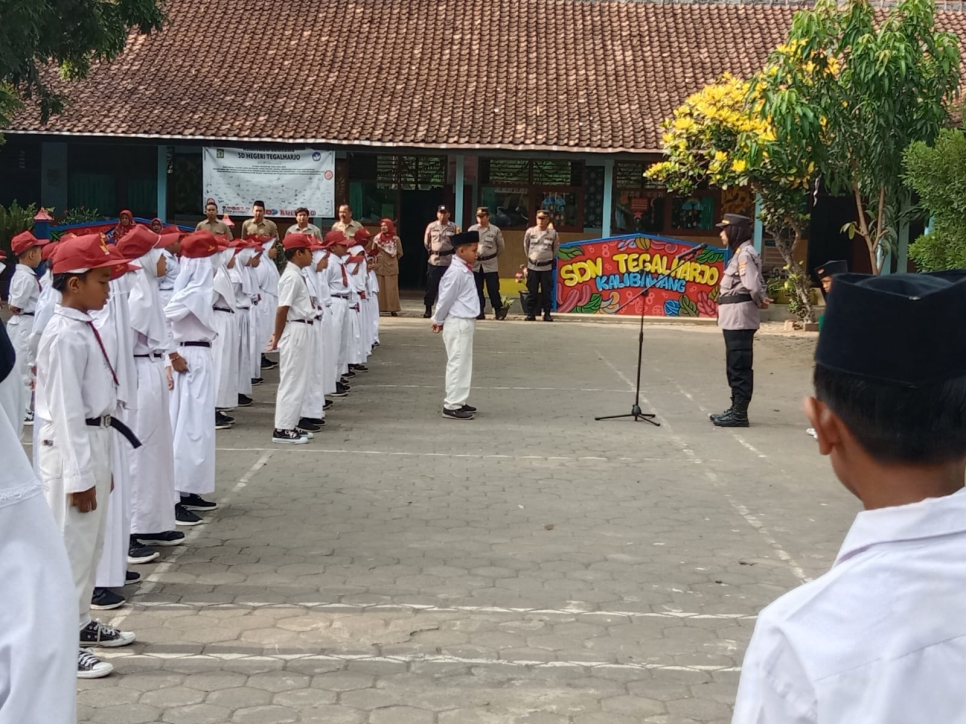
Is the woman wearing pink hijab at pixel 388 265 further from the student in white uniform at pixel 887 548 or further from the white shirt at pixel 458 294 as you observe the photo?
the student in white uniform at pixel 887 548

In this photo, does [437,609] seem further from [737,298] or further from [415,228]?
[415,228]

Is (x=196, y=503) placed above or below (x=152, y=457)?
below

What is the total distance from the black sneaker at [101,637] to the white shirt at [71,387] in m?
0.64

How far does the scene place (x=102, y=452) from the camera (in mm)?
5191

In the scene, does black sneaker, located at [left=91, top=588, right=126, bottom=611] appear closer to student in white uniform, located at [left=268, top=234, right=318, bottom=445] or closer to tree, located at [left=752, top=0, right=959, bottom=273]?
student in white uniform, located at [left=268, top=234, right=318, bottom=445]

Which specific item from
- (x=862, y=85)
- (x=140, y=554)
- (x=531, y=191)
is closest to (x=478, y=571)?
(x=140, y=554)

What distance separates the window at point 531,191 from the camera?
25.1 metres

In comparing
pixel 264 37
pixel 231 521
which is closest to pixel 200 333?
pixel 231 521

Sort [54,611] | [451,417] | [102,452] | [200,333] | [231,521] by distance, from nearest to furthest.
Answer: [54,611] < [102,452] < [231,521] < [200,333] < [451,417]

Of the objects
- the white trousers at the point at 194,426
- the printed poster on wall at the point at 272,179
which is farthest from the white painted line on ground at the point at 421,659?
the printed poster on wall at the point at 272,179

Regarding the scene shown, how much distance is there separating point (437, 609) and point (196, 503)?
8.79 ft

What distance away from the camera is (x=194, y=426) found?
7852 mm

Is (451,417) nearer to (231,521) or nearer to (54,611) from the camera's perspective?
(231,521)

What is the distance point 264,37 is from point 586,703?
24782 mm
